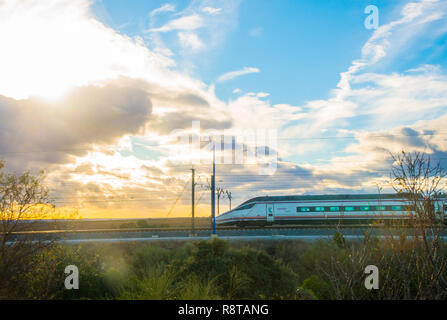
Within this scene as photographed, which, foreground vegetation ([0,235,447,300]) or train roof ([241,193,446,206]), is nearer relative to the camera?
foreground vegetation ([0,235,447,300])

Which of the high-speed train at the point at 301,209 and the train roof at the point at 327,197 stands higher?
the train roof at the point at 327,197

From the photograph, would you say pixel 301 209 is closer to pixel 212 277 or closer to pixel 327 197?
pixel 327 197

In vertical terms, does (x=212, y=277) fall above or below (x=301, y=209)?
below

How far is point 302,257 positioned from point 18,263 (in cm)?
1471

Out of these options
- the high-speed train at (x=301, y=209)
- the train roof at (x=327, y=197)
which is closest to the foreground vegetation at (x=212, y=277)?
the high-speed train at (x=301, y=209)

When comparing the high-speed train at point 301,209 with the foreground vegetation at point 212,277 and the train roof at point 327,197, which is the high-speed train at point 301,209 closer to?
the train roof at point 327,197

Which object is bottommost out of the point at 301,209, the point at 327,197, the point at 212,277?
the point at 212,277

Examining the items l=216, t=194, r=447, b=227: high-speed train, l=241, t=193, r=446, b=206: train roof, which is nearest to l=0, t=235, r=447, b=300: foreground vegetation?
l=216, t=194, r=447, b=227: high-speed train

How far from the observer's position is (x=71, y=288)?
10.2 meters

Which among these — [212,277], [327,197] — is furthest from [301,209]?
[212,277]

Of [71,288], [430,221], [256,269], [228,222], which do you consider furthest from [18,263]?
[228,222]

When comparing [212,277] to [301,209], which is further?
[301,209]

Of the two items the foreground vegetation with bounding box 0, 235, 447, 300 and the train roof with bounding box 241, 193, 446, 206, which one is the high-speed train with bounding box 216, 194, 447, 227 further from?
the foreground vegetation with bounding box 0, 235, 447, 300

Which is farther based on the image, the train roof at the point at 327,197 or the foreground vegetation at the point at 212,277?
the train roof at the point at 327,197
